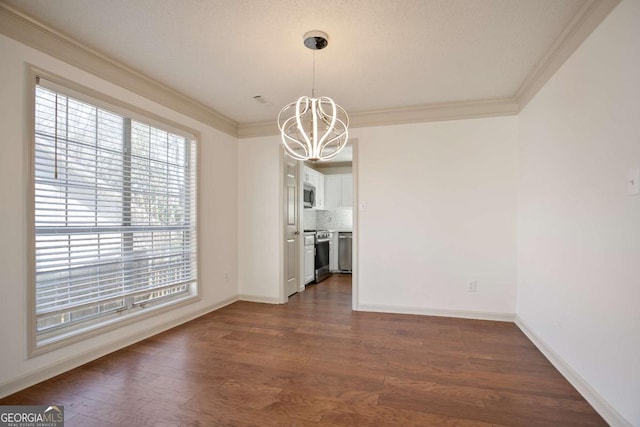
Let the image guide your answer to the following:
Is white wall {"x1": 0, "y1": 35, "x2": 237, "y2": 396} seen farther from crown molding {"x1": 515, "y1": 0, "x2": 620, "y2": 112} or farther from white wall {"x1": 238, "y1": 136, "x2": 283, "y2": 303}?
crown molding {"x1": 515, "y1": 0, "x2": 620, "y2": 112}

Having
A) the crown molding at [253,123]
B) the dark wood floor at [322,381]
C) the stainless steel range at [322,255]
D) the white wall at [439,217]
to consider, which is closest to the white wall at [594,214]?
the crown molding at [253,123]

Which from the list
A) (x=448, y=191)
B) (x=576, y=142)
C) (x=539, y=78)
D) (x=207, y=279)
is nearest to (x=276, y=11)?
(x=576, y=142)

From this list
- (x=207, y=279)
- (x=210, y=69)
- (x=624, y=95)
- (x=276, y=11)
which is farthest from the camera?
(x=207, y=279)

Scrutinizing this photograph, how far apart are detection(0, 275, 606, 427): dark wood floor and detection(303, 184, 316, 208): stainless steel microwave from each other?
290 cm

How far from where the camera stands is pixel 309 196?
20.0 feet

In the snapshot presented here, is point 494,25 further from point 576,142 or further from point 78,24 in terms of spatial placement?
point 78,24

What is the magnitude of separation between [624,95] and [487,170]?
2024 millimetres

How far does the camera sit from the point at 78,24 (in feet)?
7.38

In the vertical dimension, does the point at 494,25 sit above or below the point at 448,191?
above

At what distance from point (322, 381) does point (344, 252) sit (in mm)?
4731

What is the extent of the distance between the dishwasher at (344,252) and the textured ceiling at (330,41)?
3951mm

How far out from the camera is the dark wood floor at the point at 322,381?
74.0 inches

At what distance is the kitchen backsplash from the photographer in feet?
24.6

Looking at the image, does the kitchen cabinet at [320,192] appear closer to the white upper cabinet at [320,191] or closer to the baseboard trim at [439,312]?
the white upper cabinet at [320,191]
